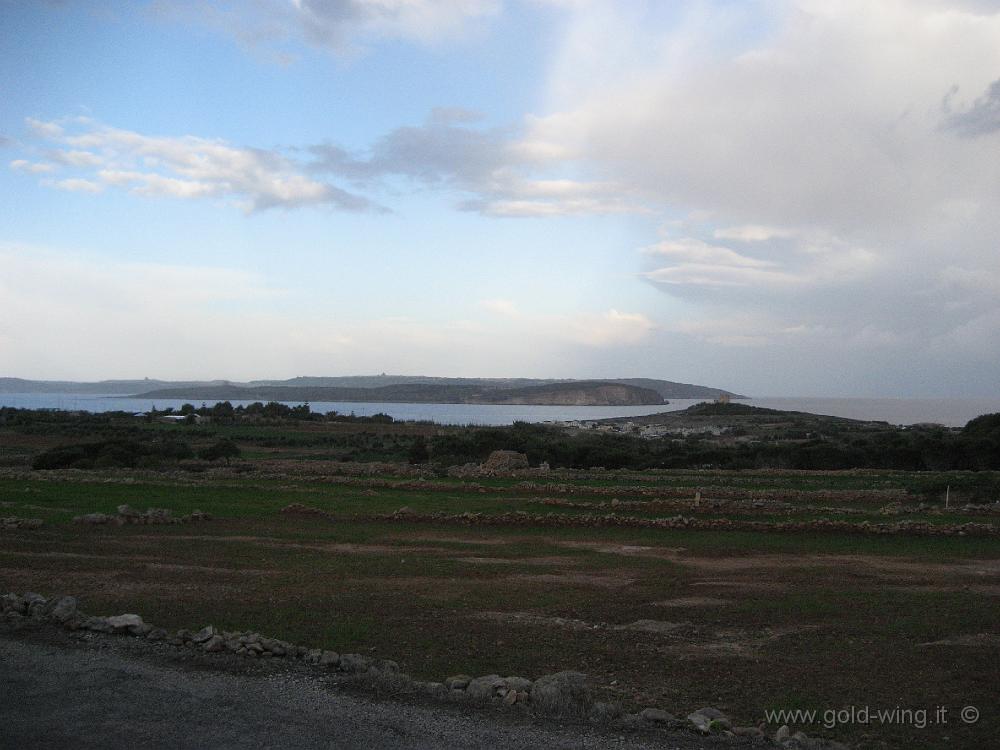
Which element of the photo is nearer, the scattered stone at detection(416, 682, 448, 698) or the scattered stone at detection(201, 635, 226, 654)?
the scattered stone at detection(416, 682, 448, 698)

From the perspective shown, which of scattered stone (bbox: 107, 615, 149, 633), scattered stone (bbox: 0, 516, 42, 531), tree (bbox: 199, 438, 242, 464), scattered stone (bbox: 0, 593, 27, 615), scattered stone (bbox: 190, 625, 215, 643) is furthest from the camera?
tree (bbox: 199, 438, 242, 464)

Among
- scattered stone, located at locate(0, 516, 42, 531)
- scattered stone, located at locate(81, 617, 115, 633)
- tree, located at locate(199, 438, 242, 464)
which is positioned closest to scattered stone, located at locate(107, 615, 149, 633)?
scattered stone, located at locate(81, 617, 115, 633)

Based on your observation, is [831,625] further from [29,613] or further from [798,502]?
[798,502]

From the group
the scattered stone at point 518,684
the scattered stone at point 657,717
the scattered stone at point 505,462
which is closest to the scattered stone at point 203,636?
the scattered stone at point 518,684

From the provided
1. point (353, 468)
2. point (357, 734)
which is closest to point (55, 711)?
point (357, 734)

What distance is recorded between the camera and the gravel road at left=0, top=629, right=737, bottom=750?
20.4ft

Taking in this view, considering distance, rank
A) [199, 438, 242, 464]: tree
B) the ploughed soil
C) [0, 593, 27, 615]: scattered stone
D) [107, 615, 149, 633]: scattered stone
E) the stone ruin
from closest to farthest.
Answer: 1. the ploughed soil
2. [107, 615, 149, 633]: scattered stone
3. [0, 593, 27, 615]: scattered stone
4. the stone ruin
5. [199, 438, 242, 464]: tree

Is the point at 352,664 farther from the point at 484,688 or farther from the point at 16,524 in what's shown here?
the point at 16,524

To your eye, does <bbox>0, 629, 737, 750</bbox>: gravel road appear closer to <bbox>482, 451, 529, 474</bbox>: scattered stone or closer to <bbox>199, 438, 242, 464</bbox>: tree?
<bbox>482, 451, 529, 474</bbox>: scattered stone

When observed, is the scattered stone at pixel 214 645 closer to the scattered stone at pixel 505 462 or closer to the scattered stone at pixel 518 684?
the scattered stone at pixel 518 684

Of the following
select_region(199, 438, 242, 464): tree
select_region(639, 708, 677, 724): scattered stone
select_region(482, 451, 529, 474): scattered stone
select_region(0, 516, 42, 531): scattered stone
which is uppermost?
select_region(639, 708, 677, 724): scattered stone

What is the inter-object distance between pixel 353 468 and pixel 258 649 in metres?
32.3

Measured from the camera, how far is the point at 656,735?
6.53m

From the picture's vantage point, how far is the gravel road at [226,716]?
6.22 metres
